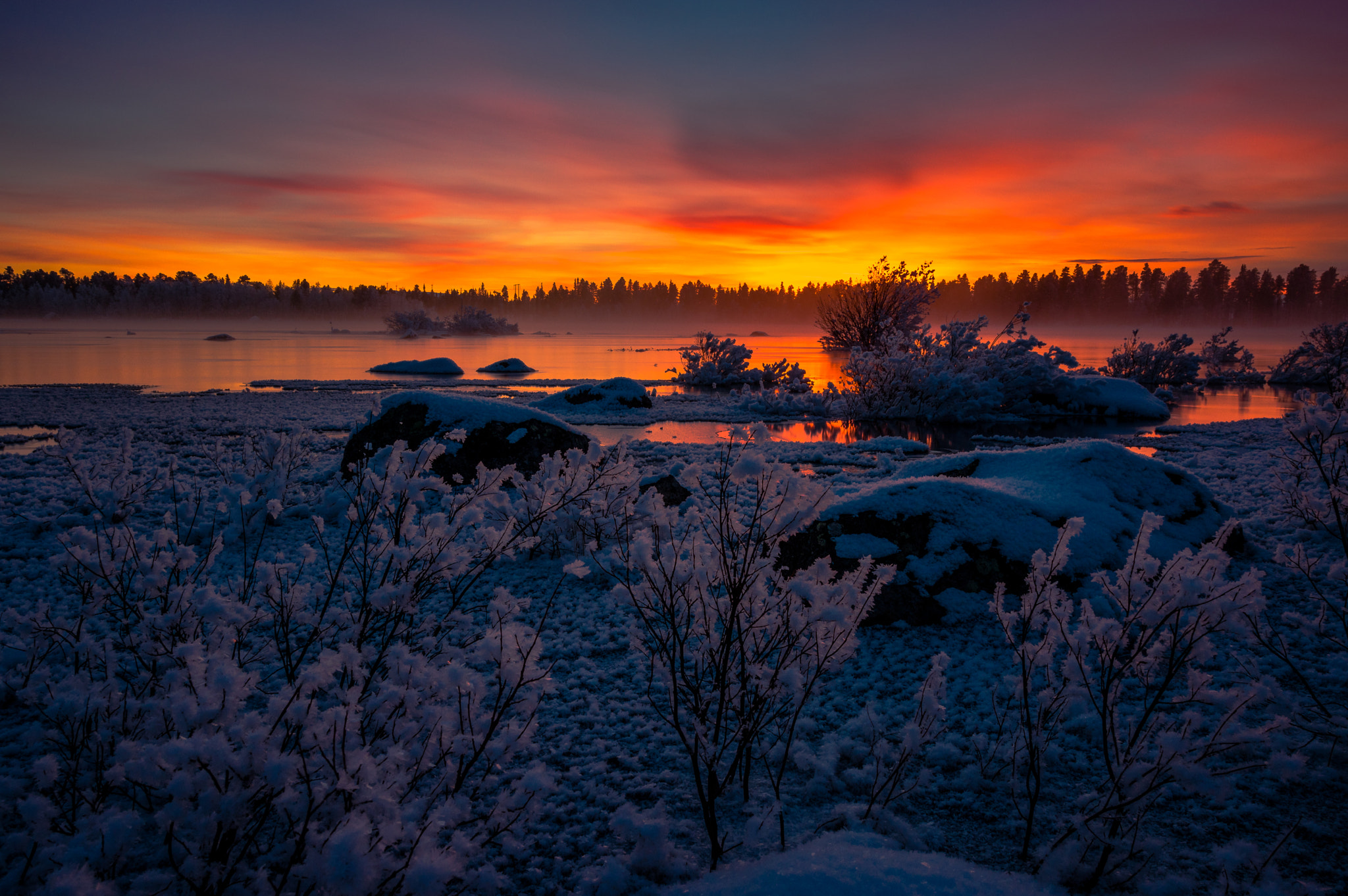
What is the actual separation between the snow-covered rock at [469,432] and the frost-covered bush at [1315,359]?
26.5m

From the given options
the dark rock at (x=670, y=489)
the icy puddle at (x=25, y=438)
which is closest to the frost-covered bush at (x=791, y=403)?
the dark rock at (x=670, y=489)

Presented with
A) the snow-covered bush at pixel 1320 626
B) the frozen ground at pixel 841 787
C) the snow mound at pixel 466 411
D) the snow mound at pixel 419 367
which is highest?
the snow mound at pixel 419 367

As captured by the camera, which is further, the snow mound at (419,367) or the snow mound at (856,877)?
the snow mound at (419,367)

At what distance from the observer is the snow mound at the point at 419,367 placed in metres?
27.2

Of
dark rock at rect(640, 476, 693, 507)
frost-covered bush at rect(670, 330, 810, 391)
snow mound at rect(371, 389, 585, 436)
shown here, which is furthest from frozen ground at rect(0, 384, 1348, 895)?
frost-covered bush at rect(670, 330, 810, 391)

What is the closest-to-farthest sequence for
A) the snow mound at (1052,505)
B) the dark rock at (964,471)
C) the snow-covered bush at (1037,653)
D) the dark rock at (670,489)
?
the snow-covered bush at (1037,653) → the snow mound at (1052,505) → the dark rock at (964,471) → the dark rock at (670,489)

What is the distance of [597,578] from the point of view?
5.03m

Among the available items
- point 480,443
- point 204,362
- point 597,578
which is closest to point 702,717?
point 597,578

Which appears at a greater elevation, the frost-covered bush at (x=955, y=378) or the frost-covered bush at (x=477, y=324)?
the frost-covered bush at (x=477, y=324)

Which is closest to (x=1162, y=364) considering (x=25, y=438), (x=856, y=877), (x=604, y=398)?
(x=604, y=398)

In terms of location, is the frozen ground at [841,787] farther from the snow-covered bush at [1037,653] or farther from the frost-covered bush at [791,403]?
the frost-covered bush at [791,403]

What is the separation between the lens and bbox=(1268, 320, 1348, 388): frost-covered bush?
22.2 metres

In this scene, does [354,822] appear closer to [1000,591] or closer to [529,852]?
[529,852]

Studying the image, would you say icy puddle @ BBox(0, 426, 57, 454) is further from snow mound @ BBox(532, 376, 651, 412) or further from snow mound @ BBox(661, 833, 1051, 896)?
snow mound @ BBox(661, 833, 1051, 896)
